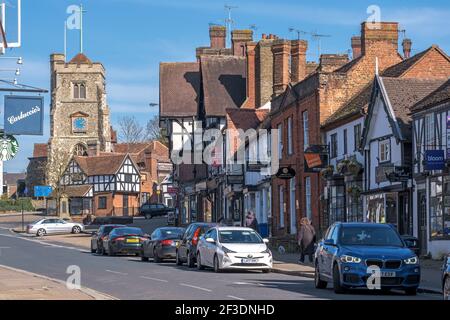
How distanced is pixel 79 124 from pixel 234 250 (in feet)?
359

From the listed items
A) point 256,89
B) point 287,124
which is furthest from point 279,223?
point 256,89

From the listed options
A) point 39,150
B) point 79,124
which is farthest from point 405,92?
point 39,150

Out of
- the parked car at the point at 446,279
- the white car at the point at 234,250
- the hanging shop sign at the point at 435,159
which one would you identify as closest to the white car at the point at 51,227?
the white car at the point at 234,250

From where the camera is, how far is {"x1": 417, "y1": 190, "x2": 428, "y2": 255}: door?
36625 millimetres

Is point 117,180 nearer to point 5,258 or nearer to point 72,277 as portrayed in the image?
point 5,258

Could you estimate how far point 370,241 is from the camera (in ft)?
77.3

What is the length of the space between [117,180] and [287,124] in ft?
209

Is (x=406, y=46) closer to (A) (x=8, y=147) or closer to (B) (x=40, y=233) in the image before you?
(B) (x=40, y=233)

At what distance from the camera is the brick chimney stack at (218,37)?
8262cm

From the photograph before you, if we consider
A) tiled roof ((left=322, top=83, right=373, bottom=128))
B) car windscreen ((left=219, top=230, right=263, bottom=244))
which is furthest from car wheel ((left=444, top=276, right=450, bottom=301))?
tiled roof ((left=322, top=83, right=373, bottom=128))

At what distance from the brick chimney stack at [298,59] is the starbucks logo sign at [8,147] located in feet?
99.7

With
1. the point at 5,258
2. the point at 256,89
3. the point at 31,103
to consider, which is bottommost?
the point at 5,258

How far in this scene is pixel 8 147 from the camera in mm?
28188

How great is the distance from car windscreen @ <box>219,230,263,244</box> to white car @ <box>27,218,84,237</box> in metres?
45.0
